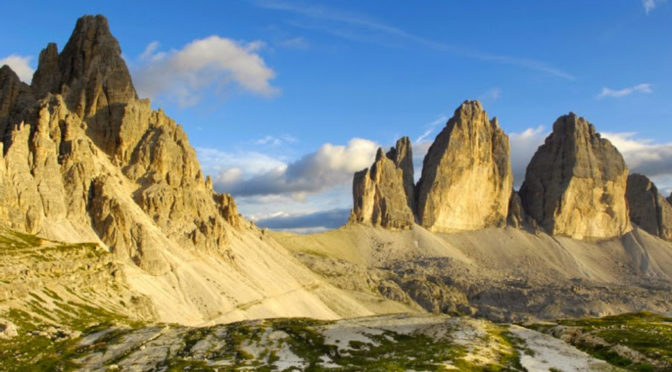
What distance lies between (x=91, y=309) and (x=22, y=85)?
84.2 metres

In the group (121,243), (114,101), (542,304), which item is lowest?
(542,304)

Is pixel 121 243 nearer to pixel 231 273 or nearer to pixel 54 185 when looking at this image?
pixel 54 185

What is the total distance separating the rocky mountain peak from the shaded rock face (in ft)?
0.82

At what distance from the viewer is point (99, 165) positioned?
12606cm

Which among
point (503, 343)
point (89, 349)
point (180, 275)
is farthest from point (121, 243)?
point (503, 343)

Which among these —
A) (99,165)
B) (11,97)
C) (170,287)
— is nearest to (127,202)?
(99,165)

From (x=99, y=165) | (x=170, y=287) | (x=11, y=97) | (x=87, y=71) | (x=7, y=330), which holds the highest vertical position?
(x=87, y=71)

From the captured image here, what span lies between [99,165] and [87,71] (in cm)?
3091

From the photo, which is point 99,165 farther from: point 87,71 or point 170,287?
point 170,287

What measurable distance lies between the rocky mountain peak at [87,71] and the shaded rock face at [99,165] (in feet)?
0.82

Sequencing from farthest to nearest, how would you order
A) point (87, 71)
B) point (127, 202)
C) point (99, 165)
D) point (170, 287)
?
point (87, 71)
point (99, 165)
point (127, 202)
point (170, 287)

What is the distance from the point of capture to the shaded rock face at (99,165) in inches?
4018

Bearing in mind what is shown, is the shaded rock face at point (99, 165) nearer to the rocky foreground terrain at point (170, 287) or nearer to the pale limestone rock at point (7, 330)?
the rocky foreground terrain at point (170, 287)

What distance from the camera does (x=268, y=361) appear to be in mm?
47625
